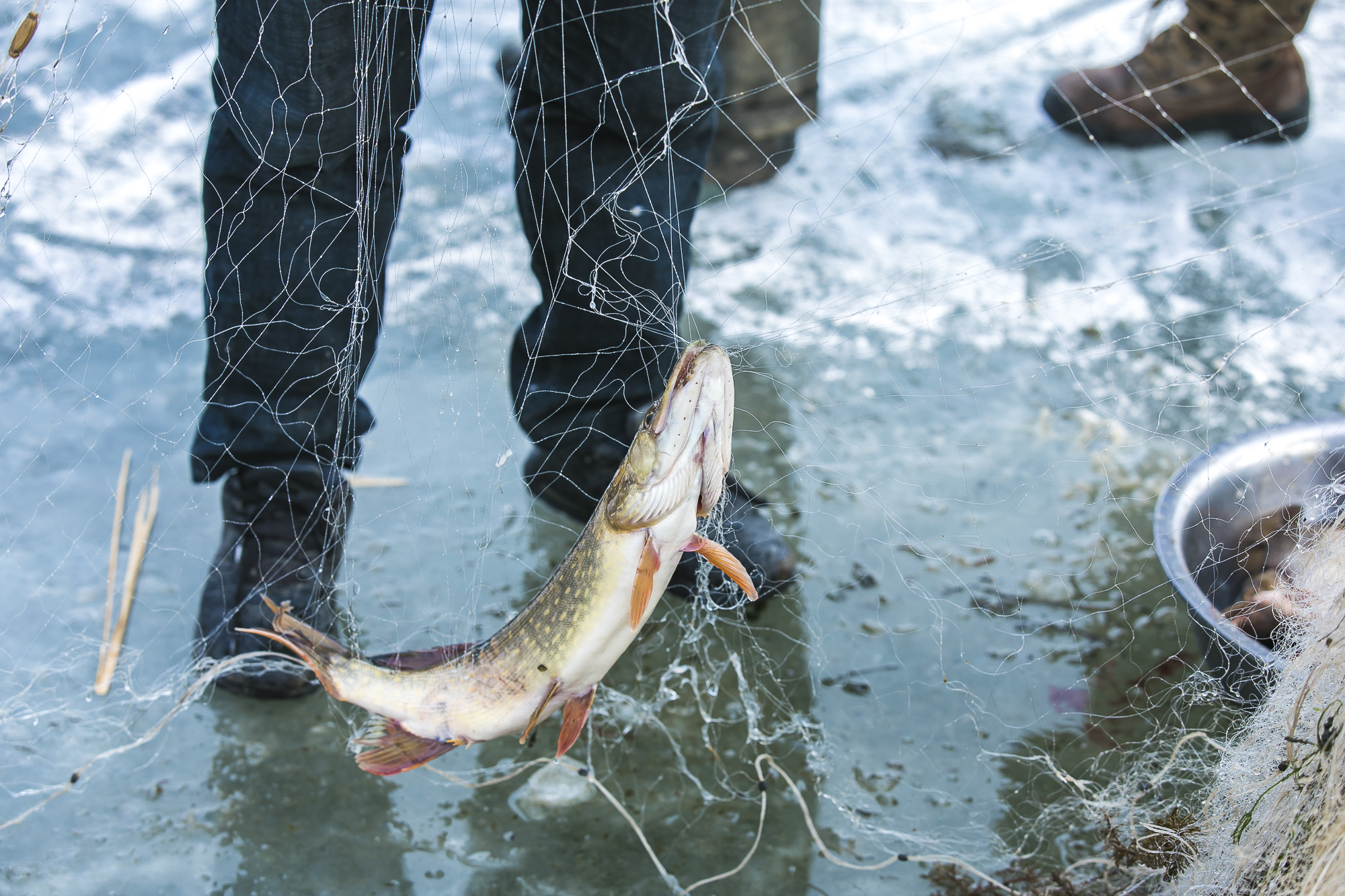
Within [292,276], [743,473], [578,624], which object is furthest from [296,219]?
[743,473]

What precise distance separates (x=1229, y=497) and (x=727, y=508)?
1132 mm

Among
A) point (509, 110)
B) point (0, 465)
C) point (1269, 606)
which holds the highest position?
point (509, 110)

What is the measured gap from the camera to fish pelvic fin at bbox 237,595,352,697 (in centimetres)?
179

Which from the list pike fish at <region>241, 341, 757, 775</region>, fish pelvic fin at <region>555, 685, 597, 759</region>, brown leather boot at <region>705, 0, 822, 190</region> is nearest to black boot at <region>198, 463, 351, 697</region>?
pike fish at <region>241, 341, 757, 775</region>

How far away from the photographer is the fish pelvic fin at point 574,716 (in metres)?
1.77

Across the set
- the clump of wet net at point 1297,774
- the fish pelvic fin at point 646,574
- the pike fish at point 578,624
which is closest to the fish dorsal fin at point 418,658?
the pike fish at point 578,624

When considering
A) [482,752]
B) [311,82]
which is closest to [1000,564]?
[482,752]

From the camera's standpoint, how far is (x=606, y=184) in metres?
2.16

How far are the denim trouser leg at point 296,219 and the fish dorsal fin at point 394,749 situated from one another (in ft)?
2.04

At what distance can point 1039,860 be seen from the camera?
2.04m

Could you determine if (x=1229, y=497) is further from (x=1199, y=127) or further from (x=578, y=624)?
(x=1199, y=127)

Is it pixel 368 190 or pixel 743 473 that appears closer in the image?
pixel 368 190

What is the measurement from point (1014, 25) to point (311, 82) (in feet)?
15.6

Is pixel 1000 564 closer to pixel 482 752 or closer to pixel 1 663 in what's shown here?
pixel 482 752
